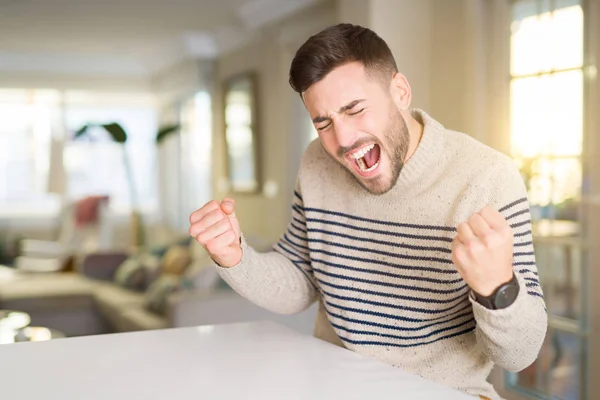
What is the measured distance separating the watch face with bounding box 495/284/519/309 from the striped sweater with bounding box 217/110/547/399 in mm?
160

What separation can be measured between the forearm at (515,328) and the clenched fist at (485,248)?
6 cm

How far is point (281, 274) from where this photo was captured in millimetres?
1580

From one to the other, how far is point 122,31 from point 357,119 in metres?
5.96

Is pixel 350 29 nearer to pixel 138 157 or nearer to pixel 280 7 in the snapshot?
pixel 280 7

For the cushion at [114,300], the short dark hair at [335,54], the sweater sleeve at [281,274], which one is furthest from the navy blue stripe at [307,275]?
the cushion at [114,300]

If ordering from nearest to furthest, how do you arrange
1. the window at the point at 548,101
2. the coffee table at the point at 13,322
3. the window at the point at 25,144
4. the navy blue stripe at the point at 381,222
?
the navy blue stripe at the point at 381,222, the window at the point at 548,101, the coffee table at the point at 13,322, the window at the point at 25,144

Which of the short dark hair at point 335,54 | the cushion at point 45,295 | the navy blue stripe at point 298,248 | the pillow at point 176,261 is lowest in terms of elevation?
the cushion at point 45,295

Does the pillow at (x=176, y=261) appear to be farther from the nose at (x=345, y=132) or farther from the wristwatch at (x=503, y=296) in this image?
the wristwatch at (x=503, y=296)

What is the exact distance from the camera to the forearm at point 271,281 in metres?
1.48

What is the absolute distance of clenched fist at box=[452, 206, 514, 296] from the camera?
1042 mm

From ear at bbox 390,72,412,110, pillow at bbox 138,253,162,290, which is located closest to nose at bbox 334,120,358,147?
ear at bbox 390,72,412,110

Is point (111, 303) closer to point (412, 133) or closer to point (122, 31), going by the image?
point (122, 31)

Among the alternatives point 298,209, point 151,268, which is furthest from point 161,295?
point 298,209

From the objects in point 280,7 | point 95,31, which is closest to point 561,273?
point 280,7
